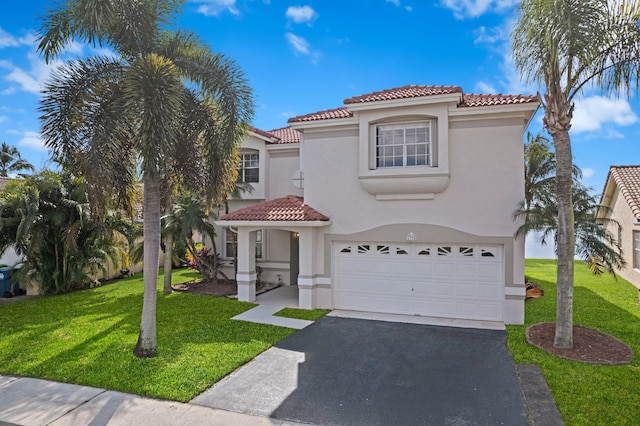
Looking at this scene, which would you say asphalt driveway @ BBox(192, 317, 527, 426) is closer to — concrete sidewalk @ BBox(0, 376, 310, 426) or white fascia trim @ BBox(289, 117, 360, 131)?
concrete sidewalk @ BBox(0, 376, 310, 426)

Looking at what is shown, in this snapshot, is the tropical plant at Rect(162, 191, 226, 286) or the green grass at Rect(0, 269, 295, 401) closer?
the green grass at Rect(0, 269, 295, 401)

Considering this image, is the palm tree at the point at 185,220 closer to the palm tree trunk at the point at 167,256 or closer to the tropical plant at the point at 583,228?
the palm tree trunk at the point at 167,256

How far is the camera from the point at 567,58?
876 cm

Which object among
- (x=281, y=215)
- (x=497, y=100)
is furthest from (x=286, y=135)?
(x=497, y=100)

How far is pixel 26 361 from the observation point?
27.0ft

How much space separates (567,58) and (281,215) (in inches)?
369

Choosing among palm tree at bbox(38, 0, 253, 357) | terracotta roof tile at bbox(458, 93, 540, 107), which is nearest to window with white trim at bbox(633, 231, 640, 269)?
terracotta roof tile at bbox(458, 93, 540, 107)

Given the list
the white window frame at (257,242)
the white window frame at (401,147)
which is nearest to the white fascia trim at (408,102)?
the white window frame at (401,147)

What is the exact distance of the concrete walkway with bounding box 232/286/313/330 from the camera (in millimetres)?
11398

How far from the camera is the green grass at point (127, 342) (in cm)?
730

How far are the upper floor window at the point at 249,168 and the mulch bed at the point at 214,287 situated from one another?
16.4ft

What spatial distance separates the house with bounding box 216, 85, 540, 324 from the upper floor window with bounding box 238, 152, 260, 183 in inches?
162

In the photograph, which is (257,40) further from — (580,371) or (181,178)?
(580,371)

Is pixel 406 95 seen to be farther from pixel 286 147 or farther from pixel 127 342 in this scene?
pixel 127 342
